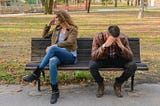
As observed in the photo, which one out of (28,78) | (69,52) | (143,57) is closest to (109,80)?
(69,52)

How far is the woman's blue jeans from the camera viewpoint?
657cm

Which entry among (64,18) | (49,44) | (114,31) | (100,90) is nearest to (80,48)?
(49,44)

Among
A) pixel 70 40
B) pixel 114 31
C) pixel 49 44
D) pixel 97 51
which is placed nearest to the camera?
pixel 114 31

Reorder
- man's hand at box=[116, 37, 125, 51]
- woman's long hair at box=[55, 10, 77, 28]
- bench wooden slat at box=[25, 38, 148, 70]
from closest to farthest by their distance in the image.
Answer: man's hand at box=[116, 37, 125, 51]
woman's long hair at box=[55, 10, 77, 28]
bench wooden slat at box=[25, 38, 148, 70]

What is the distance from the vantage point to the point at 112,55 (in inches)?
264

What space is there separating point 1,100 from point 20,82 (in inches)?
44.5

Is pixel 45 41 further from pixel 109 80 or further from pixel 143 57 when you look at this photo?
pixel 143 57

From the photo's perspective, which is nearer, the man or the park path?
the park path

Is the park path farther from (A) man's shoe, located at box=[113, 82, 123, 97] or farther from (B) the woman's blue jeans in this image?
(B) the woman's blue jeans

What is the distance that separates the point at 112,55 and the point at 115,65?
207 mm

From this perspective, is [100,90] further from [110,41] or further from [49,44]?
[49,44]

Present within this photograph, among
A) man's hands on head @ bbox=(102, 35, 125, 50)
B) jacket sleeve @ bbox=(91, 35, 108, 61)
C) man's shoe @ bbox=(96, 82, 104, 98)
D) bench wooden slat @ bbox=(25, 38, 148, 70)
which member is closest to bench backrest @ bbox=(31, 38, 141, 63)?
bench wooden slat @ bbox=(25, 38, 148, 70)

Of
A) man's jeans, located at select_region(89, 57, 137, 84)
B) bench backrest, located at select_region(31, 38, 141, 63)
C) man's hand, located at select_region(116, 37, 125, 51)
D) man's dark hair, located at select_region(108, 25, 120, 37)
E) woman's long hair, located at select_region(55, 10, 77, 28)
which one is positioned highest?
woman's long hair, located at select_region(55, 10, 77, 28)

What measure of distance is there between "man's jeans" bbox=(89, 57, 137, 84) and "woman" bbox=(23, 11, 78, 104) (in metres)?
0.48
